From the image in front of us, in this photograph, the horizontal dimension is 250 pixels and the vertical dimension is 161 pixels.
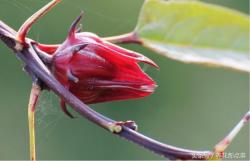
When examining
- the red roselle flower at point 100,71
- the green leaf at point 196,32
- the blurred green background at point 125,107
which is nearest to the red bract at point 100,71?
the red roselle flower at point 100,71

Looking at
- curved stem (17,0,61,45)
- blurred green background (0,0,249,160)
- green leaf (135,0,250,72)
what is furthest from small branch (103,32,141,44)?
blurred green background (0,0,249,160)

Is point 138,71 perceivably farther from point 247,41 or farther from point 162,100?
point 162,100

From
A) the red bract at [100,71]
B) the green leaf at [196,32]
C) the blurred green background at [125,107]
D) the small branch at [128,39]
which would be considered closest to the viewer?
the green leaf at [196,32]

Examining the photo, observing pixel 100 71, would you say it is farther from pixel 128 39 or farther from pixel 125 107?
pixel 125 107

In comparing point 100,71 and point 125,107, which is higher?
point 100,71

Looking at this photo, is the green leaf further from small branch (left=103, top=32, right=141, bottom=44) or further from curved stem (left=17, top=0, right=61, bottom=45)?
curved stem (left=17, top=0, right=61, bottom=45)

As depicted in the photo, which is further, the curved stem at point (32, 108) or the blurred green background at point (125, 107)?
the blurred green background at point (125, 107)

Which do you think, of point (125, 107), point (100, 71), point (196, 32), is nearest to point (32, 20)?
point (100, 71)

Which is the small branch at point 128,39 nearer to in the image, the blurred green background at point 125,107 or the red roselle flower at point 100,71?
the red roselle flower at point 100,71
